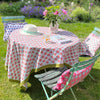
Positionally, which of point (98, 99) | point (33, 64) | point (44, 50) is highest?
point (44, 50)

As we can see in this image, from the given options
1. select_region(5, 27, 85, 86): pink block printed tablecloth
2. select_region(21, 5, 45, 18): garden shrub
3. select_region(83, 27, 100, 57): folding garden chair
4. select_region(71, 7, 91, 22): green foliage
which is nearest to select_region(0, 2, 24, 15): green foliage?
select_region(21, 5, 45, 18): garden shrub

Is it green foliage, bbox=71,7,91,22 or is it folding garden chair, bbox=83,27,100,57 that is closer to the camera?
folding garden chair, bbox=83,27,100,57

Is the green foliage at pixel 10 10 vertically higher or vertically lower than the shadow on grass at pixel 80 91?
higher

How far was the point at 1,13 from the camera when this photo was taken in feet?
32.4

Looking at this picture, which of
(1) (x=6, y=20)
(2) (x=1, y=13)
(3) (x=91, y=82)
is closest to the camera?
(3) (x=91, y=82)

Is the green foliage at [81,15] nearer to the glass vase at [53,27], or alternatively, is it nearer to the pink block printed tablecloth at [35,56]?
the glass vase at [53,27]

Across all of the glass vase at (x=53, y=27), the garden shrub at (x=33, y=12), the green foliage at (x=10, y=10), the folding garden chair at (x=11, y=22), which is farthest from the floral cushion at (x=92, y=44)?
the green foliage at (x=10, y=10)

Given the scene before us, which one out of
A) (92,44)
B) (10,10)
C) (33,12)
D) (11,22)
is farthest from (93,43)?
(10,10)

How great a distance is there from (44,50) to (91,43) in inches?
66.4

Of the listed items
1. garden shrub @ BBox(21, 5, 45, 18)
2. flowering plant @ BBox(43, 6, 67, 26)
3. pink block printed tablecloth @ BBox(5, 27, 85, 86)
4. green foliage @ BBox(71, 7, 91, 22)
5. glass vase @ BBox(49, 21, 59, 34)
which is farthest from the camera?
garden shrub @ BBox(21, 5, 45, 18)

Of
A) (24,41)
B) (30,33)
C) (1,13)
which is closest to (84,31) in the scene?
(30,33)

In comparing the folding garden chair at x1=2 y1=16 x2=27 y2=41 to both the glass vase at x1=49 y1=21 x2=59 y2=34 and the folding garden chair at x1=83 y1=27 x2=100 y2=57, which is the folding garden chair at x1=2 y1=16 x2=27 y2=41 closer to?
the glass vase at x1=49 y1=21 x2=59 y2=34

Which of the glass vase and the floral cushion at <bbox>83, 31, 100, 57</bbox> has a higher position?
the glass vase

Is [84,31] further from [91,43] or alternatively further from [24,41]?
[24,41]
